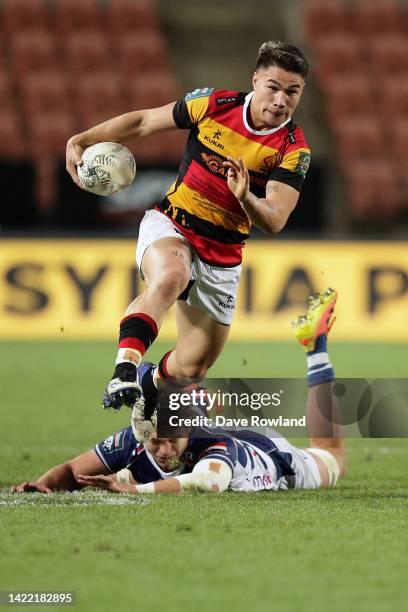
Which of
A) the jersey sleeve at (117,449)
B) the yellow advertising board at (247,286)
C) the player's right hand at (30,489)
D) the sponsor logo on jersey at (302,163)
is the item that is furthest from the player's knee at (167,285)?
the yellow advertising board at (247,286)

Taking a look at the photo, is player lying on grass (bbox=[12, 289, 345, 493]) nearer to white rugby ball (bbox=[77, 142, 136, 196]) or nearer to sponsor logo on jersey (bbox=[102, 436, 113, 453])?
sponsor logo on jersey (bbox=[102, 436, 113, 453])

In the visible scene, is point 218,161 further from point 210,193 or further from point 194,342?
point 194,342

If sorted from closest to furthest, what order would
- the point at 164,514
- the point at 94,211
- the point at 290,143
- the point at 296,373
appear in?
the point at 164,514, the point at 290,143, the point at 296,373, the point at 94,211

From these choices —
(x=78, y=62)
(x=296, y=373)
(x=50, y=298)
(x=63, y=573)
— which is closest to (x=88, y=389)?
(x=296, y=373)

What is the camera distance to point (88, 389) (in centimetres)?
932

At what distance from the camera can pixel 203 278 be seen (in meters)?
5.64

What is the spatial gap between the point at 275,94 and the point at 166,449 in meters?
1.70

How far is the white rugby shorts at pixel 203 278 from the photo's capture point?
5.48 metres

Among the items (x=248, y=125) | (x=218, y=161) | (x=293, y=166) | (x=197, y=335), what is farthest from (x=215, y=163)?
(x=197, y=335)

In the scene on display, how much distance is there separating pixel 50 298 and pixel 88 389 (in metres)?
3.15

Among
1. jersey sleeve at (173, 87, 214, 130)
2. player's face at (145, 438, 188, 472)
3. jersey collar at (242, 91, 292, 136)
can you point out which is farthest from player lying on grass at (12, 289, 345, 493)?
jersey sleeve at (173, 87, 214, 130)

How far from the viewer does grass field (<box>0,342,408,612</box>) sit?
320 centimetres

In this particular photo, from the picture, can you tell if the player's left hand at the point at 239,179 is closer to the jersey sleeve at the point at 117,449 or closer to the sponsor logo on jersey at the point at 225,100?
the sponsor logo on jersey at the point at 225,100

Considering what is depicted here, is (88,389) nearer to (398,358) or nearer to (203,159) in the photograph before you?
(398,358)
